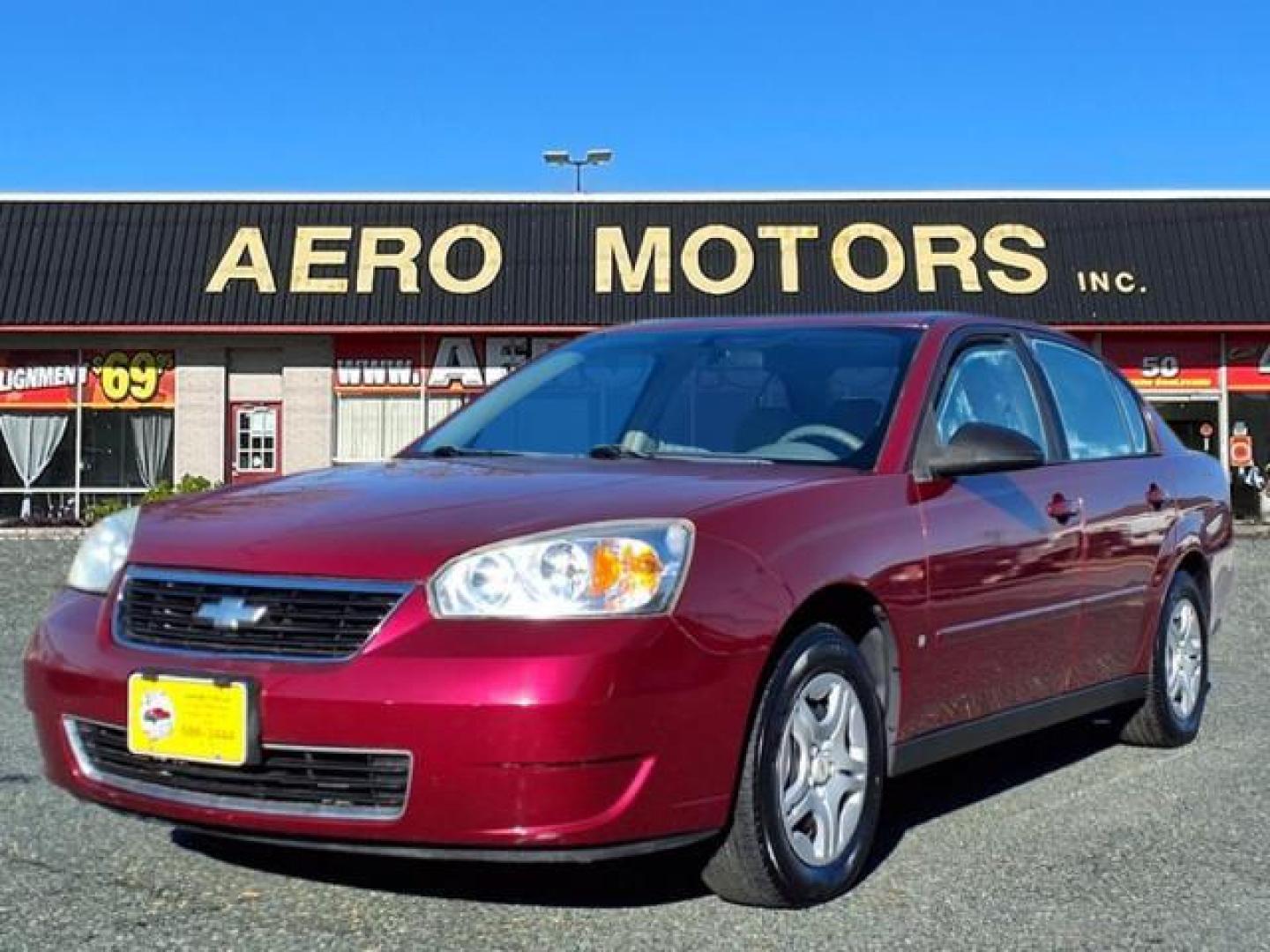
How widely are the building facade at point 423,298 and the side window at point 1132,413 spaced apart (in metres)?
16.3

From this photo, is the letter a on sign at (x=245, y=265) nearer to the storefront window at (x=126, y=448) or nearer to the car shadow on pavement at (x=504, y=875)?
the storefront window at (x=126, y=448)

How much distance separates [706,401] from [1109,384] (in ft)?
7.07

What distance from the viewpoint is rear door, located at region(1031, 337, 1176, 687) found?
5324mm

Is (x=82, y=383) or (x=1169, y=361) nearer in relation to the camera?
(x=1169, y=361)

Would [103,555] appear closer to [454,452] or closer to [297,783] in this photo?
[297,783]

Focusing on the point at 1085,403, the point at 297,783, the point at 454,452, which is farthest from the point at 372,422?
the point at 297,783

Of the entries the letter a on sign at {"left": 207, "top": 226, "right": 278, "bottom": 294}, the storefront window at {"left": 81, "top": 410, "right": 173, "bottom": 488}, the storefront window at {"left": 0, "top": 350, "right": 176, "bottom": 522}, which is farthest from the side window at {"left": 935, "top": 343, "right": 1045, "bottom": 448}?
the storefront window at {"left": 0, "top": 350, "right": 176, "bottom": 522}

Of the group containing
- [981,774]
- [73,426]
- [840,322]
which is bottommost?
[981,774]

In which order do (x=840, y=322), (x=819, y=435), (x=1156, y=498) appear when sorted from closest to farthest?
(x=819, y=435) → (x=840, y=322) → (x=1156, y=498)

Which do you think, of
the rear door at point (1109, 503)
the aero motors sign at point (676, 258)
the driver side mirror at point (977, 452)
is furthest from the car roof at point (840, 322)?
the aero motors sign at point (676, 258)

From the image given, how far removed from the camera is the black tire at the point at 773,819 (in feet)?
12.1

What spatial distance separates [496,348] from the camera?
23.1 m

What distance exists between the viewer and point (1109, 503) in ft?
18.0

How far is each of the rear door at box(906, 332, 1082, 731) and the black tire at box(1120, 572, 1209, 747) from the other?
1.01 metres
